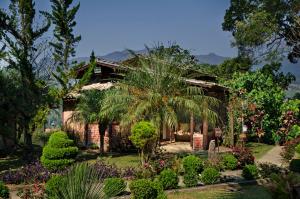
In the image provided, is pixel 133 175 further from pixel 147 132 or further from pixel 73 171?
pixel 73 171

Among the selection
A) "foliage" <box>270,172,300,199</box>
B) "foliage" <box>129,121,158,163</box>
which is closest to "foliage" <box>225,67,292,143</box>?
"foliage" <box>129,121,158,163</box>

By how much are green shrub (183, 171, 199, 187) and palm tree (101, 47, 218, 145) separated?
262 cm

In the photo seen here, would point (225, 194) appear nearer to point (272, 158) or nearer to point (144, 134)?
point (144, 134)

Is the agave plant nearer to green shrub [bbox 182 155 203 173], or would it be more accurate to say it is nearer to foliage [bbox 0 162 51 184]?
green shrub [bbox 182 155 203 173]

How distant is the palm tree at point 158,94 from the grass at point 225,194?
3352 millimetres

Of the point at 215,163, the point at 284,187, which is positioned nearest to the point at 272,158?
the point at 215,163

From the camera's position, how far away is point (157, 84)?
15.7 m

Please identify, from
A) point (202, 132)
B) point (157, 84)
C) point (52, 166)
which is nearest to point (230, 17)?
point (202, 132)

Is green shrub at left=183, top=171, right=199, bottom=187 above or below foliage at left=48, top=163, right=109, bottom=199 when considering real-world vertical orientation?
below

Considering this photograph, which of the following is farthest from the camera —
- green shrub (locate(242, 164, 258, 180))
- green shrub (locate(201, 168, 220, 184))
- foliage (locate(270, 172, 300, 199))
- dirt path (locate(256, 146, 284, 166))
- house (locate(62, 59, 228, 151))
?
house (locate(62, 59, 228, 151))

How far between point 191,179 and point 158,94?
12.3 feet

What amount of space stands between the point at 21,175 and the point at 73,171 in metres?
9.52

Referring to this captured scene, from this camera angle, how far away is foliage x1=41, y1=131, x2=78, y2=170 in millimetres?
15516

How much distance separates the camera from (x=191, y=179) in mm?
13125
